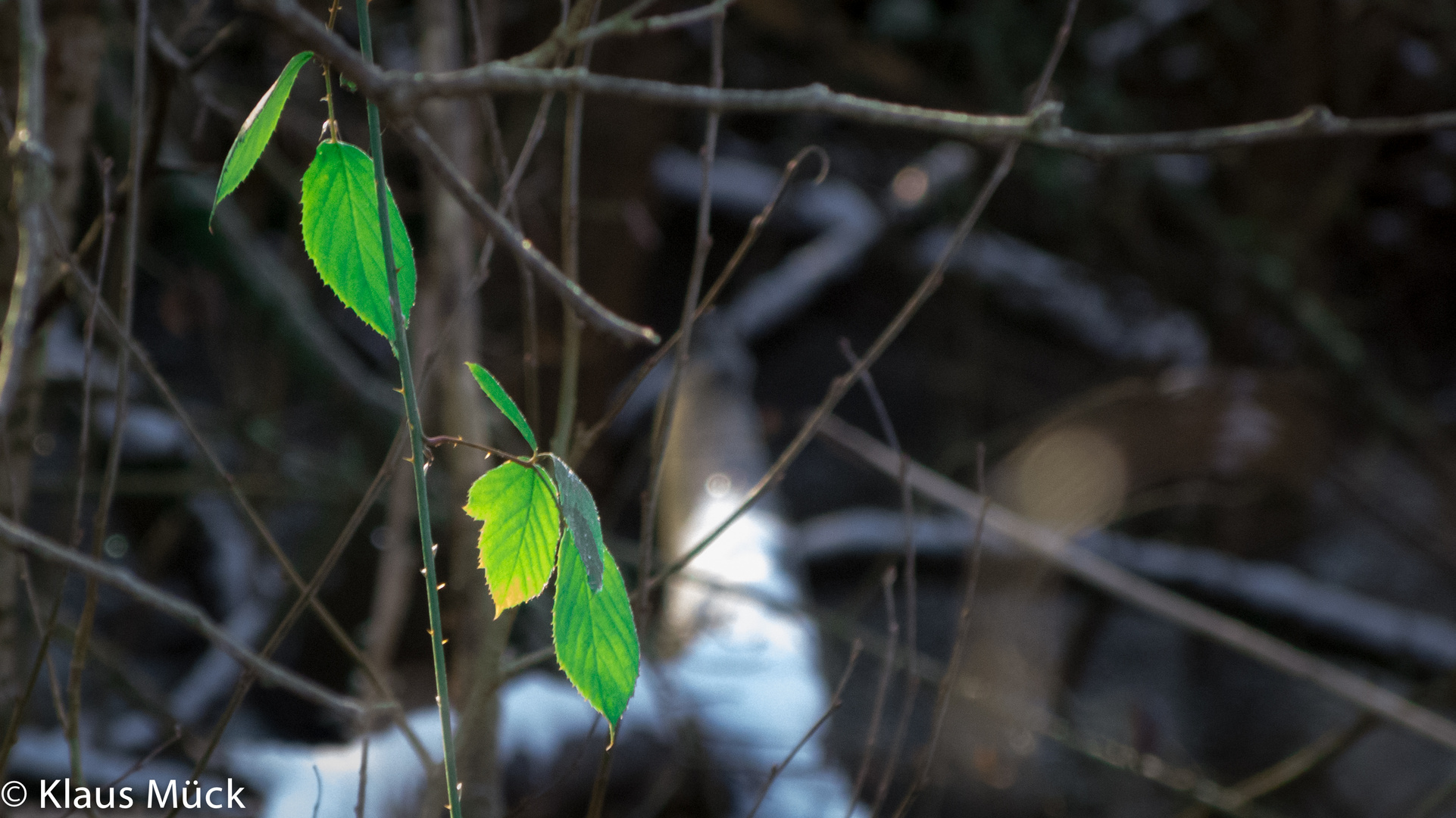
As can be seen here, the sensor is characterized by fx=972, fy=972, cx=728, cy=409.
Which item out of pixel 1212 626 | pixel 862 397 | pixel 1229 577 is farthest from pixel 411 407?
pixel 862 397

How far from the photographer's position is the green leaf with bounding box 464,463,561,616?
39cm

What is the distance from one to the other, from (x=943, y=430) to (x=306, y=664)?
1.96 metres

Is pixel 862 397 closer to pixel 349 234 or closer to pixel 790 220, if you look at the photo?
pixel 790 220

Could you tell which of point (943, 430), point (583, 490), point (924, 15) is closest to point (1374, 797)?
point (943, 430)

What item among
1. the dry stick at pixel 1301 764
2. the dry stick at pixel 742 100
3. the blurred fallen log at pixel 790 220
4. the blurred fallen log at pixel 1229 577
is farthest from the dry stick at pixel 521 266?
the blurred fallen log at pixel 790 220

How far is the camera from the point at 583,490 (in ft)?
1.24

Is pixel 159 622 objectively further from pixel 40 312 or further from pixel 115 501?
pixel 40 312

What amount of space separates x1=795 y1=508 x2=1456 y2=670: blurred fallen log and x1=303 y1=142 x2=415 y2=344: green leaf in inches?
74.2

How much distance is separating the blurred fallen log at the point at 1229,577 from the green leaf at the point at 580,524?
73.9 inches

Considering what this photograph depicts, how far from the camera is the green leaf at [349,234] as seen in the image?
38 centimetres

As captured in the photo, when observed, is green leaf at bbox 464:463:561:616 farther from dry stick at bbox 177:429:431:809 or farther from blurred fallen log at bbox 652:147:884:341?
blurred fallen log at bbox 652:147:884:341

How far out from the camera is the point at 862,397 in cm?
315

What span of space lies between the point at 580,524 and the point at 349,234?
148mm

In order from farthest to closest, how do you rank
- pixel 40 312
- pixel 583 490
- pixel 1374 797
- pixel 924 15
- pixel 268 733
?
pixel 924 15 → pixel 1374 797 → pixel 268 733 → pixel 40 312 → pixel 583 490
